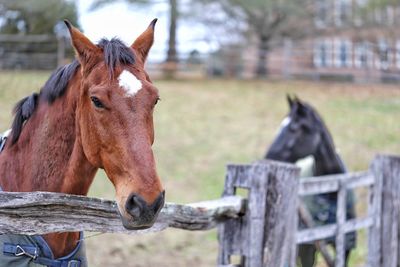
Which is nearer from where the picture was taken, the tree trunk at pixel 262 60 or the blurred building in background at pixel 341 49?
the blurred building in background at pixel 341 49

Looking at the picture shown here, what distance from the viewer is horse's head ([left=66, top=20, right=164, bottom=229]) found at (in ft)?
7.79

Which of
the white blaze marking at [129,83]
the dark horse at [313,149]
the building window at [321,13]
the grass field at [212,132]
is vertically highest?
the building window at [321,13]

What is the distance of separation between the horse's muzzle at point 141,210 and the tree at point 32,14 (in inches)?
138

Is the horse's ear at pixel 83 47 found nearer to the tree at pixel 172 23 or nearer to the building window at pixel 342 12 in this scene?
the tree at pixel 172 23

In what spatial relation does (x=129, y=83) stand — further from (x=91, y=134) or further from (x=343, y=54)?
(x=343, y=54)

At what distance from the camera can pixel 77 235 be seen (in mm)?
2984

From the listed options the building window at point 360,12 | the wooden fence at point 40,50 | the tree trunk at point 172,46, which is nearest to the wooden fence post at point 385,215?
the wooden fence at point 40,50

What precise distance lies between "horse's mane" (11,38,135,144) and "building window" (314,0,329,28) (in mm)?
23246

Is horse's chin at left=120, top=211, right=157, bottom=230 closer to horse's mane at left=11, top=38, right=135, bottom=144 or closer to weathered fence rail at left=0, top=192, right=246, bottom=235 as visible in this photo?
weathered fence rail at left=0, top=192, right=246, bottom=235

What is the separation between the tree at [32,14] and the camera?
5.59 metres

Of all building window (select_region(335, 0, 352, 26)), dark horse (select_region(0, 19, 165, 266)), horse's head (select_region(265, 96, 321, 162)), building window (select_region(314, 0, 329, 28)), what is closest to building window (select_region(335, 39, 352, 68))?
building window (select_region(335, 0, 352, 26))

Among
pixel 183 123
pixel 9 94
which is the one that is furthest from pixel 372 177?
pixel 183 123

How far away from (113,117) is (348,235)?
3402mm

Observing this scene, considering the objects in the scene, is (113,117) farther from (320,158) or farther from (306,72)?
(306,72)
